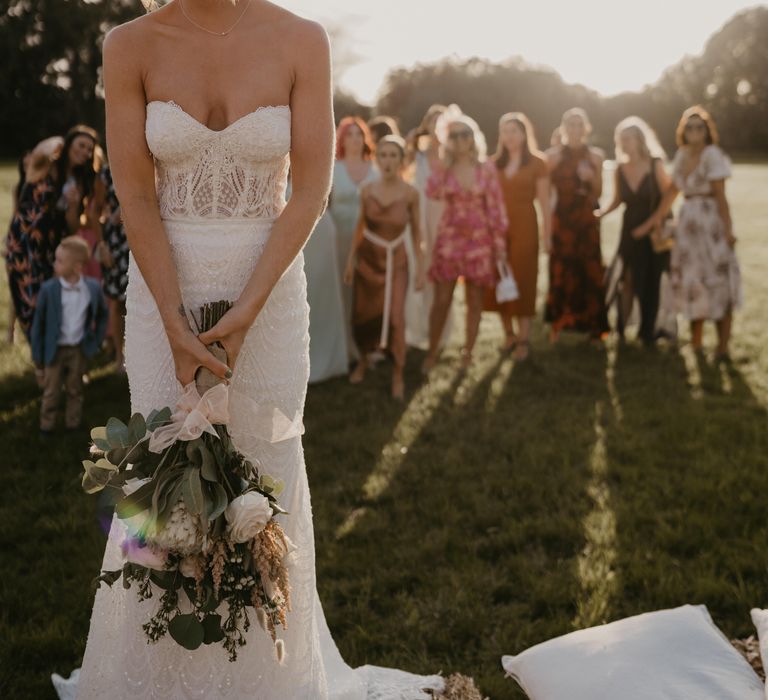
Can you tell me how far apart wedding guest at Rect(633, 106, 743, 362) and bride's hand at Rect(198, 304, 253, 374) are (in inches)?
273

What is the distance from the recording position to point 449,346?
30.7 ft

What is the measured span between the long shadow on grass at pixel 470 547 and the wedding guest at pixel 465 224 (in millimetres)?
1678

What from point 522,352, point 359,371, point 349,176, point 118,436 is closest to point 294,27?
point 118,436

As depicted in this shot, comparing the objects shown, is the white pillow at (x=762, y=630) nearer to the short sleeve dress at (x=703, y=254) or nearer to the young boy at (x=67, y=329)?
the young boy at (x=67, y=329)

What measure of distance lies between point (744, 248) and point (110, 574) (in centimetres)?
1725

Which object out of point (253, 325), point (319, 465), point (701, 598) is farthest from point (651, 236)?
point (253, 325)

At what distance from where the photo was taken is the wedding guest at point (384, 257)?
24.9ft

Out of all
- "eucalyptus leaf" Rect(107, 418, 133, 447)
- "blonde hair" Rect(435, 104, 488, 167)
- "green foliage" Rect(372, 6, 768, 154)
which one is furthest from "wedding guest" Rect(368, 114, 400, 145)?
"green foliage" Rect(372, 6, 768, 154)

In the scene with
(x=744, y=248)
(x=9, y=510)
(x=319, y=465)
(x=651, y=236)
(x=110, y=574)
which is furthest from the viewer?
(x=744, y=248)

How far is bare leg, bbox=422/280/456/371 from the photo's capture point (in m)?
8.37

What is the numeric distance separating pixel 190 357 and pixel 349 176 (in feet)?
19.6

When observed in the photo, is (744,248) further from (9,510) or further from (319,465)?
(9,510)

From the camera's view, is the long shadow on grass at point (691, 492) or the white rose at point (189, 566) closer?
the white rose at point (189, 566)

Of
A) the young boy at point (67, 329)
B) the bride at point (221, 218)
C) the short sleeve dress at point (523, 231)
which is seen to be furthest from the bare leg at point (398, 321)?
the bride at point (221, 218)
